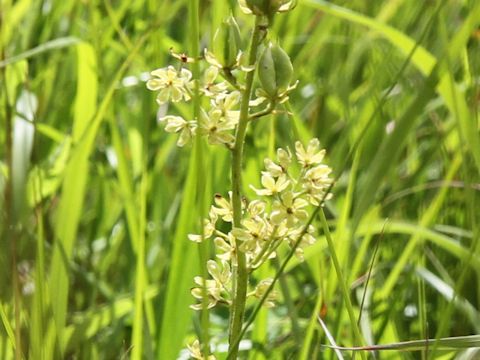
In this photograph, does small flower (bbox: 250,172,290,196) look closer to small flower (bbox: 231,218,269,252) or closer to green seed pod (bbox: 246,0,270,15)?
small flower (bbox: 231,218,269,252)

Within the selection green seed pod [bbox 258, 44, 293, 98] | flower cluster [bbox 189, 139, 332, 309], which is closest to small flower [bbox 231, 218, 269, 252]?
flower cluster [bbox 189, 139, 332, 309]

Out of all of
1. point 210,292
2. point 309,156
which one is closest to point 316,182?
point 309,156

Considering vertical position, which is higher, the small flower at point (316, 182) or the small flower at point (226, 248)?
the small flower at point (316, 182)

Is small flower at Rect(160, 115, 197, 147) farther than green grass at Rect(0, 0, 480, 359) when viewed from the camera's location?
No

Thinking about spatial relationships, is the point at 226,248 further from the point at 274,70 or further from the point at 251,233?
the point at 274,70

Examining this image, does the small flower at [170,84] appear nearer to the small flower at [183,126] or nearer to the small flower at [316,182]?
the small flower at [183,126]

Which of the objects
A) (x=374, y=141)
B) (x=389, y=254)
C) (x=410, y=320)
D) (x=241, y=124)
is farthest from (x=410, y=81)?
(x=241, y=124)

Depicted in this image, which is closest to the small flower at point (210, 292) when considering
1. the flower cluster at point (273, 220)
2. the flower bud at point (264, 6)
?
the flower cluster at point (273, 220)
